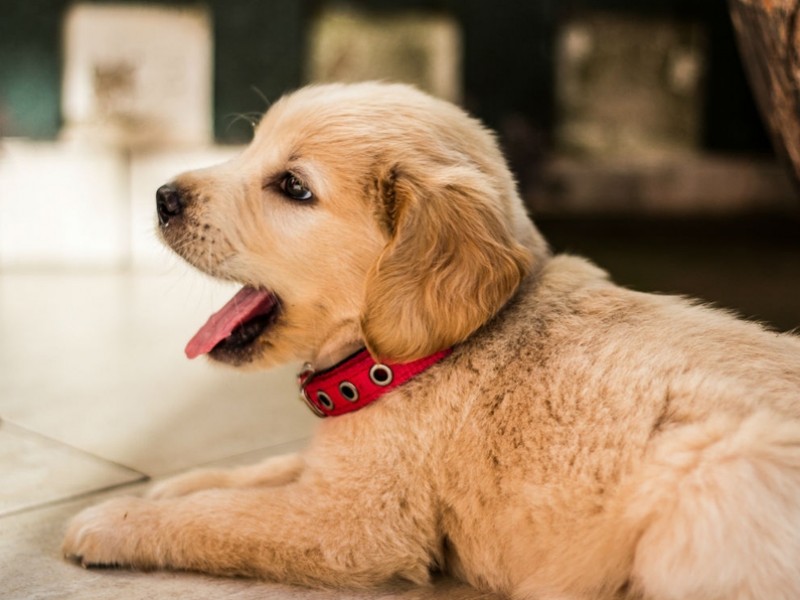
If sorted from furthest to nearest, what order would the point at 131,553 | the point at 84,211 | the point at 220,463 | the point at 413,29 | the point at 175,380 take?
1. the point at 413,29
2. the point at 84,211
3. the point at 175,380
4. the point at 220,463
5. the point at 131,553

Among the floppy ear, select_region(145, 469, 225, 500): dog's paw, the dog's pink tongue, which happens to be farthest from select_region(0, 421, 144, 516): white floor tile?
the floppy ear

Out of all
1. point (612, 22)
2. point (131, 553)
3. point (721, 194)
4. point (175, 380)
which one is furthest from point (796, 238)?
point (131, 553)

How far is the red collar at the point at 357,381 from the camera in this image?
2254 millimetres

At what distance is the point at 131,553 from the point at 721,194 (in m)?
9.16

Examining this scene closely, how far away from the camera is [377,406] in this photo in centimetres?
226

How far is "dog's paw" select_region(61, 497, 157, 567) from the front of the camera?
7.27 ft

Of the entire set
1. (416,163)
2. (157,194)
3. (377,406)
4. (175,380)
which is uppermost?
(416,163)

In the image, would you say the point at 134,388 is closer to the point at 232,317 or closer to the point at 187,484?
the point at 187,484

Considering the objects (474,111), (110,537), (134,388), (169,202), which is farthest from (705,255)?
(110,537)

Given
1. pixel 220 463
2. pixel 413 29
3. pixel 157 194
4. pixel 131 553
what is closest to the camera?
pixel 131 553

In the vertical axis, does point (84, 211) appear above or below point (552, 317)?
below

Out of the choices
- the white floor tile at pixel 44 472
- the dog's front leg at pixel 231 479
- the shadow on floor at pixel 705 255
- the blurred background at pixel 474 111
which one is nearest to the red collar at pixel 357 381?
the dog's front leg at pixel 231 479

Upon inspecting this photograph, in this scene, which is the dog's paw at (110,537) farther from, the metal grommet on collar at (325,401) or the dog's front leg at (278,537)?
the metal grommet on collar at (325,401)

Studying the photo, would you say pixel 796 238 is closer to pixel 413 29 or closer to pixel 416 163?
pixel 413 29
